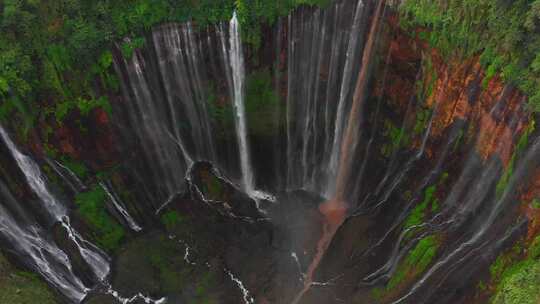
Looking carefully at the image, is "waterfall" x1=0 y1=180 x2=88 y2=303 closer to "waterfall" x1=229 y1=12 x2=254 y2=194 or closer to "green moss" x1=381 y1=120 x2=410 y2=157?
"waterfall" x1=229 y1=12 x2=254 y2=194

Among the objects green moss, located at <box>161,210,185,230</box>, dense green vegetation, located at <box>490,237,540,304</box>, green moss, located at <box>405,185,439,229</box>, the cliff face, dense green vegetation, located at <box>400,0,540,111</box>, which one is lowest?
green moss, located at <box>161,210,185,230</box>

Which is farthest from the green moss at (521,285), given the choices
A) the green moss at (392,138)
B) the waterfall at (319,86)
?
the waterfall at (319,86)

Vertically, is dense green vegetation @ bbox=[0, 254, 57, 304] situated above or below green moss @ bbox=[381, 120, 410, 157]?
below

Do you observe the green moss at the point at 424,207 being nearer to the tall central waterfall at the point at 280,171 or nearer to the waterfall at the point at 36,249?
the tall central waterfall at the point at 280,171

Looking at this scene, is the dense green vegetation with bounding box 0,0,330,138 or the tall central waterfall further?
the dense green vegetation with bounding box 0,0,330,138

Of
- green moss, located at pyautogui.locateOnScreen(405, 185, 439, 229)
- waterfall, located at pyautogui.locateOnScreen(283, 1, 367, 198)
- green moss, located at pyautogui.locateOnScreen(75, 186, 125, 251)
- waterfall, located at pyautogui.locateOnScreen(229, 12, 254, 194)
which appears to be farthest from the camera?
waterfall, located at pyautogui.locateOnScreen(229, 12, 254, 194)

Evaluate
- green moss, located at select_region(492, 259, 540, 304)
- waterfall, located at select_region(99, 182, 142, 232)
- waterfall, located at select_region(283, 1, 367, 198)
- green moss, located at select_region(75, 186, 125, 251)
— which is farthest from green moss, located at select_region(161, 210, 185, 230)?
green moss, located at select_region(492, 259, 540, 304)

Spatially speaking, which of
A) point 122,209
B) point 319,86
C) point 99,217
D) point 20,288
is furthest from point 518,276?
point 20,288

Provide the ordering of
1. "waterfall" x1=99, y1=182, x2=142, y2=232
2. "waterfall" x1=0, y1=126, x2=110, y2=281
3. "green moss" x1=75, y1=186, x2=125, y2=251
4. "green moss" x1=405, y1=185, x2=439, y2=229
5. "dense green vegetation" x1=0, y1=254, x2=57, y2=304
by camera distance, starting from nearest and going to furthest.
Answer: "dense green vegetation" x1=0, y1=254, x2=57, y2=304 → "waterfall" x1=0, y1=126, x2=110, y2=281 → "green moss" x1=405, y1=185, x2=439, y2=229 → "green moss" x1=75, y1=186, x2=125, y2=251 → "waterfall" x1=99, y1=182, x2=142, y2=232
